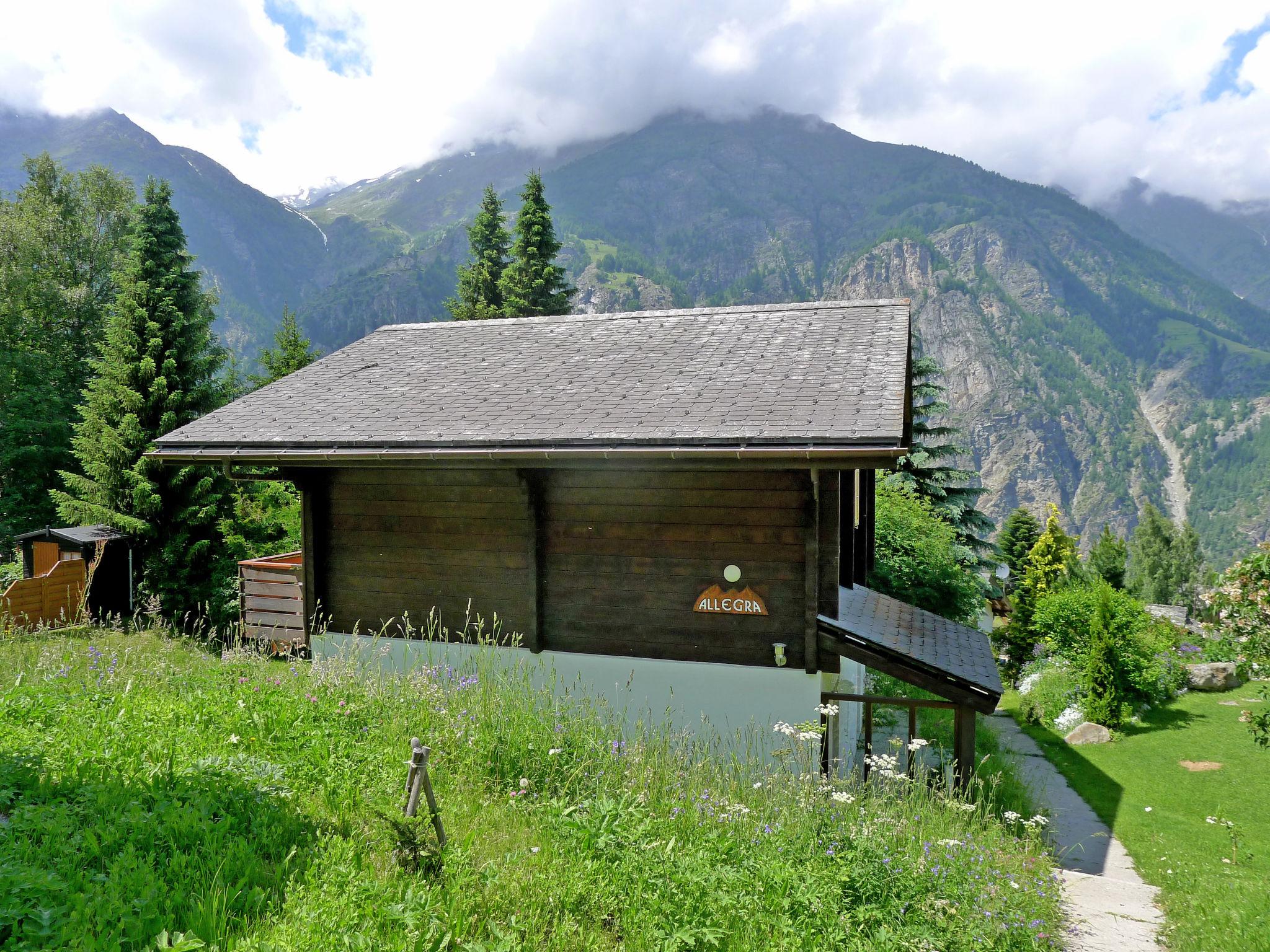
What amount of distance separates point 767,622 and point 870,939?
3.97 metres

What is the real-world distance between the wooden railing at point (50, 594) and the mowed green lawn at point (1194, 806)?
64.9 ft

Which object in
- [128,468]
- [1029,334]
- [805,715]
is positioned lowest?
[805,715]

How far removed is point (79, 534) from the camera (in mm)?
17969

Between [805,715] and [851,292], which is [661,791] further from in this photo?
[851,292]

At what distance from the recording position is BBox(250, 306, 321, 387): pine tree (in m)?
25.7

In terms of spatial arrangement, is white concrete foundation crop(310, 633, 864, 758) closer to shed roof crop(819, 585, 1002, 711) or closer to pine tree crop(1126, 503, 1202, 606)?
shed roof crop(819, 585, 1002, 711)

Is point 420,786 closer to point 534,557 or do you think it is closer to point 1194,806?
point 534,557

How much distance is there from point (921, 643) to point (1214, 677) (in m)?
11.1

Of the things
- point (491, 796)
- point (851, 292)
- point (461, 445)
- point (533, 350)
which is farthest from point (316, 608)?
point (851, 292)

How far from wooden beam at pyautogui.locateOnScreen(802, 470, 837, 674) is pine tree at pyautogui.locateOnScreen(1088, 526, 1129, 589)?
70.8 ft

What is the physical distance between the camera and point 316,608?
29.8 feet

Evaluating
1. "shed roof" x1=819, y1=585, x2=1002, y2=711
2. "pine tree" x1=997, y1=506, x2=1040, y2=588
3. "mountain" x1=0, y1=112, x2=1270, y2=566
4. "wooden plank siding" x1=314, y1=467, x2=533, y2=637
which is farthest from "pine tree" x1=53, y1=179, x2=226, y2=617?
"mountain" x1=0, y1=112, x2=1270, y2=566

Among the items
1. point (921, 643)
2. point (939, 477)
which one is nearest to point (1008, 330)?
point (939, 477)

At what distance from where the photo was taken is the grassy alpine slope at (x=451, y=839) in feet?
10.3
